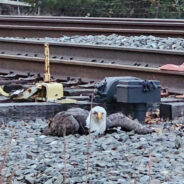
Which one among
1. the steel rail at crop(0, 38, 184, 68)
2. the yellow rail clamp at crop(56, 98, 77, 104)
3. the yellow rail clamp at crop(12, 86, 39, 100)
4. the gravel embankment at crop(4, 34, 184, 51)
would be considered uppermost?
the gravel embankment at crop(4, 34, 184, 51)

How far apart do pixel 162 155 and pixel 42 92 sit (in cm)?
246

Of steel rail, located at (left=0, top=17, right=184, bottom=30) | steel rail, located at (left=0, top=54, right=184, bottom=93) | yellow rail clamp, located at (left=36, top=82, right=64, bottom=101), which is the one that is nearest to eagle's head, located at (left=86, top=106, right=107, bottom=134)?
yellow rail clamp, located at (left=36, top=82, right=64, bottom=101)

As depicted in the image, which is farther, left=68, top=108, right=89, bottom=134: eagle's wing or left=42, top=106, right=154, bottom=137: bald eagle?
left=68, top=108, right=89, bottom=134: eagle's wing

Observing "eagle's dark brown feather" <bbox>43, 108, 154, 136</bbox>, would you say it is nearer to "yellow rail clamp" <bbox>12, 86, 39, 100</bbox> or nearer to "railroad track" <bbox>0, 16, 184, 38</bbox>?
"yellow rail clamp" <bbox>12, 86, 39, 100</bbox>

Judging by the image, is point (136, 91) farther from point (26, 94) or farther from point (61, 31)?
point (61, 31)

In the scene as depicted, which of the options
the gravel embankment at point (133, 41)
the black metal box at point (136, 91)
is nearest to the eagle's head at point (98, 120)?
the black metal box at point (136, 91)

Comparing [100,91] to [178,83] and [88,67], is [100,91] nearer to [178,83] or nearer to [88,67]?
[178,83]

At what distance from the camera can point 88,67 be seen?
9016mm

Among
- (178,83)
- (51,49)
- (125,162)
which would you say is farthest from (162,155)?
(51,49)

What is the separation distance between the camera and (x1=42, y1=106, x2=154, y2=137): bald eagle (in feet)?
17.1

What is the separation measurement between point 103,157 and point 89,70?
4.71 metres

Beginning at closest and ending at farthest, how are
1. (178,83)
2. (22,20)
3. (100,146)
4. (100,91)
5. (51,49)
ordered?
(100,146), (100,91), (178,83), (51,49), (22,20)

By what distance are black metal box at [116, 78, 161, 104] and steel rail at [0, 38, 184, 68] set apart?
8.20 feet

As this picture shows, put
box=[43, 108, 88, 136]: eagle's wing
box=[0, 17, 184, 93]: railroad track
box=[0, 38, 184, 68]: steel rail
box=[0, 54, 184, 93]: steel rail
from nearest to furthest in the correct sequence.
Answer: box=[43, 108, 88, 136]: eagle's wing, box=[0, 54, 184, 93]: steel rail, box=[0, 17, 184, 93]: railroad track, box=[0, 38, 184, 68]: steel rail
